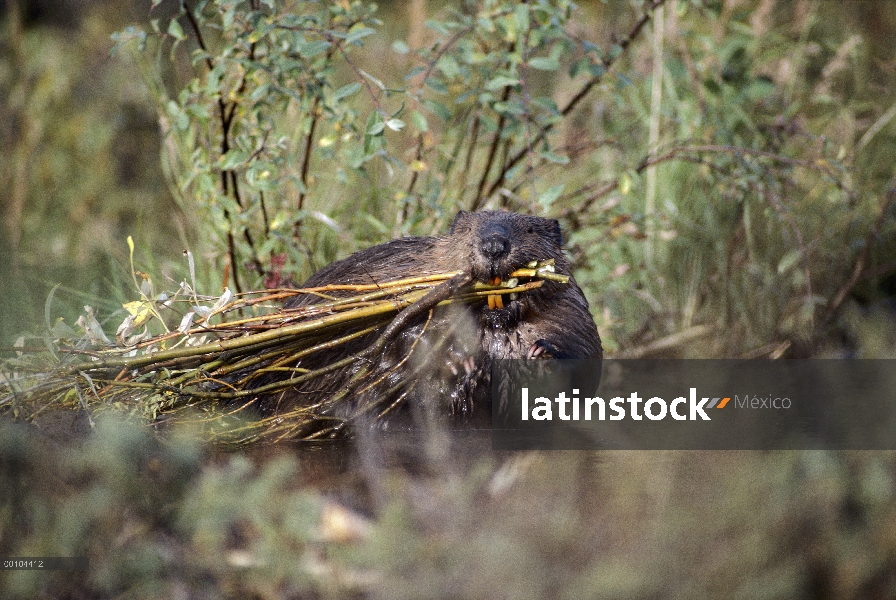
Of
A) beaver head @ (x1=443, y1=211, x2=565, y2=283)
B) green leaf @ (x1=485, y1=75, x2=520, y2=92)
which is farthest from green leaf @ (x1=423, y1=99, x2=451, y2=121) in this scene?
beaver head @ (x1=443, y1=211, x2=565, y2=283)

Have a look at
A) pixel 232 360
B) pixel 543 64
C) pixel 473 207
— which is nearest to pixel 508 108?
pixel 543 64

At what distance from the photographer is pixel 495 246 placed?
286 centimetres

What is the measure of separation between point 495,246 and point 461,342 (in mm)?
321

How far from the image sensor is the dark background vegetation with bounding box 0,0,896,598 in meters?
1.66

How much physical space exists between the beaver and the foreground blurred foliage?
1.02m

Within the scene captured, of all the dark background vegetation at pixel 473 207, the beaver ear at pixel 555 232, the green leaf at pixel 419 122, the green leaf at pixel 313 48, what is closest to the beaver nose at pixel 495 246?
the beaver ear at pixel 555 232

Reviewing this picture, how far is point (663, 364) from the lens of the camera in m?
4.15

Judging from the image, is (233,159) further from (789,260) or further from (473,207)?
(789,260)

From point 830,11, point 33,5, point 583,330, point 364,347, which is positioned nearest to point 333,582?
point 364,347

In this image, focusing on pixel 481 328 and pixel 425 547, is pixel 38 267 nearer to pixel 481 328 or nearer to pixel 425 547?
pixel 481 328

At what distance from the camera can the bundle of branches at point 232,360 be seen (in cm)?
266

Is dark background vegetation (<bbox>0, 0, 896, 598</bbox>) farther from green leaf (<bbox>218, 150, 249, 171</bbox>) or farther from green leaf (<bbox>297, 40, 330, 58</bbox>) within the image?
green leaf (<bbox>297, 40, 330, 58</bbox>)

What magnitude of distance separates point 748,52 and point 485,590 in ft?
15.8

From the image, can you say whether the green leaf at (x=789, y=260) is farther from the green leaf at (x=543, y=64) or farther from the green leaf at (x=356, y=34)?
the green leaf at (x=356, y=34)
